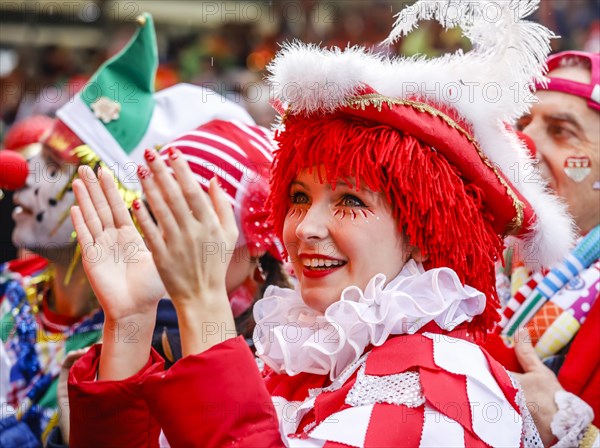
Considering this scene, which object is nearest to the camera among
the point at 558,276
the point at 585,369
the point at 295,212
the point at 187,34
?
the point at 295,212

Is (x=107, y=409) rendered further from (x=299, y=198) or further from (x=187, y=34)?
(x=187, y=34)

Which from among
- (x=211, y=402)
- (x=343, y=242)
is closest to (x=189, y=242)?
(x=211, y=402)

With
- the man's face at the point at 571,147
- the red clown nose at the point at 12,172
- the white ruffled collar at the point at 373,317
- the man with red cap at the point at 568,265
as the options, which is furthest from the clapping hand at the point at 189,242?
the red clown nose at the point at 12,172

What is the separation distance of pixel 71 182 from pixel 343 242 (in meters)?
1.49

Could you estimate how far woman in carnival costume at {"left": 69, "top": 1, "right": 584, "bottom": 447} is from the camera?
1.38 metres

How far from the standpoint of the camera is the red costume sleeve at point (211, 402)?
1355 millimetres

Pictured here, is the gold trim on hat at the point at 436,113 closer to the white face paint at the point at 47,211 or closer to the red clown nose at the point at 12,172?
the white face paint at the point at 47,211

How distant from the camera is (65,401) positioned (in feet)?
8.02

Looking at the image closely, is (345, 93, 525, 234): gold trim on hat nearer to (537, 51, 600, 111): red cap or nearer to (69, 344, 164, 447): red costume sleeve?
(69, 344, 164, 447): red costume sleeve

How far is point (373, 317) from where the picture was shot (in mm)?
1546

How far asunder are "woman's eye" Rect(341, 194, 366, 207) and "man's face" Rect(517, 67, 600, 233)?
93cm

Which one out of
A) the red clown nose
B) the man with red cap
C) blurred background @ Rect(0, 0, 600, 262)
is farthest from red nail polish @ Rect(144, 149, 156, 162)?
blurred background @ Rect(0, 0, 600, 262)

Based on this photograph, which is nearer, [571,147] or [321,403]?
[321,403]

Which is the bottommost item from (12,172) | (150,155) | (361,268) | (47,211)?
(47,211)
